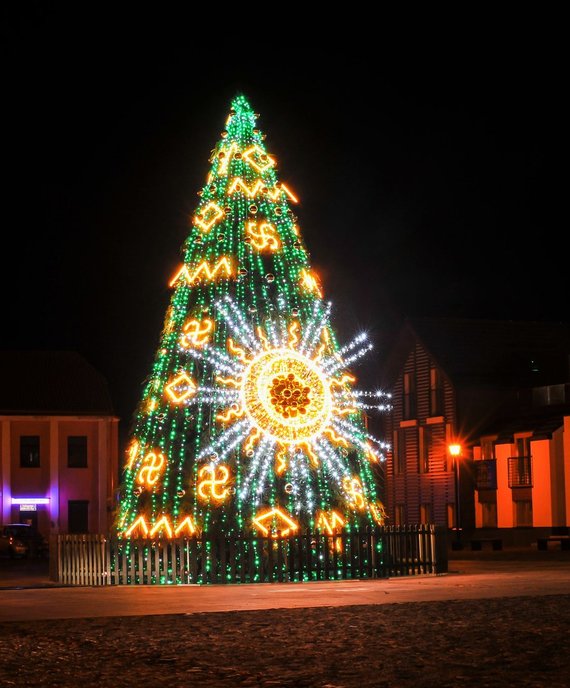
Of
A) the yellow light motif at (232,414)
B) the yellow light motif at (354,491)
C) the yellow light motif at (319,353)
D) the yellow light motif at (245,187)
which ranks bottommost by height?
the yellow light motif at (354,491)

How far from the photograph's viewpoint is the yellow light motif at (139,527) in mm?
24219

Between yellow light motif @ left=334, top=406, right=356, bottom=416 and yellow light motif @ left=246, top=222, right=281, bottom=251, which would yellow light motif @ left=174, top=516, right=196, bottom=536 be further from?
yellow light motif @ left=246, top=222, right=281, bottom=251

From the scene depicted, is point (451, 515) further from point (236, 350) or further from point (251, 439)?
point (236, 350)

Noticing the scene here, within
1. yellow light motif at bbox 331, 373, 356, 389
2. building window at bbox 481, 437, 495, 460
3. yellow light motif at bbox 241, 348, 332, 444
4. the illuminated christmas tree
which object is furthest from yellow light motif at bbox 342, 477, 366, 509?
building window at bbox 481, 437, 495, 460

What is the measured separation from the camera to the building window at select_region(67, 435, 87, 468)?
6350 centimetres

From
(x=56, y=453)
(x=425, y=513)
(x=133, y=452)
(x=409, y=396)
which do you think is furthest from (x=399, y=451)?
(x=133, y=452)

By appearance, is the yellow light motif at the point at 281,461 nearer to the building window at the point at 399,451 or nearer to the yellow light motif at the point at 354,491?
the yellow light motif at the point at 354,491

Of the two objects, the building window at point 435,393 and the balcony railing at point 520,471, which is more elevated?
the building window at point 435,393

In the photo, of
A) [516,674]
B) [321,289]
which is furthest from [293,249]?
[516,674]

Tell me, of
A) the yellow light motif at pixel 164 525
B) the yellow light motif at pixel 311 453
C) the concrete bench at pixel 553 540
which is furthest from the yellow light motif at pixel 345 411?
the concrete bench at pixel 553 540

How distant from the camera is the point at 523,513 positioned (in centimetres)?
5322

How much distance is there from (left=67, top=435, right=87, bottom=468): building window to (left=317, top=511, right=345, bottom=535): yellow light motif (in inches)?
1595

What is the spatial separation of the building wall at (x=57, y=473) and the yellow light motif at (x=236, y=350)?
38509mm

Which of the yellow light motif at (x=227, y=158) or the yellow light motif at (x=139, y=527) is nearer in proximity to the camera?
the yellow light motif at (x=139, y=527)
